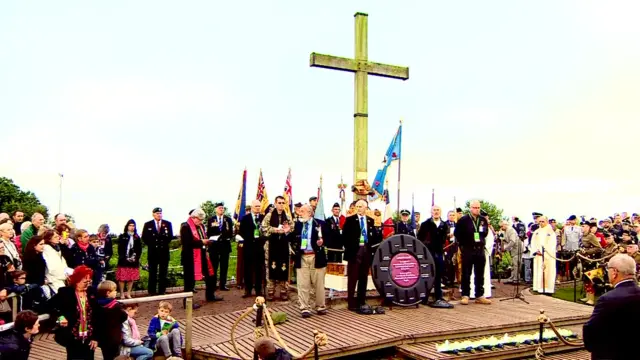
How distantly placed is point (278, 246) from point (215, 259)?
1.70 metres

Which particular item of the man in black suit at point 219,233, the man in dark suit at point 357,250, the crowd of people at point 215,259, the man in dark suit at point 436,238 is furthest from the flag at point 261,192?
the man in dark suit at point 357,250

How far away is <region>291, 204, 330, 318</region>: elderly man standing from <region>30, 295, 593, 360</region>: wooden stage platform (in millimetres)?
262

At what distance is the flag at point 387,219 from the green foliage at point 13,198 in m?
22.1

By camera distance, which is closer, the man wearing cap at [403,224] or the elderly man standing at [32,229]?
the elderly man standing at [32,229]

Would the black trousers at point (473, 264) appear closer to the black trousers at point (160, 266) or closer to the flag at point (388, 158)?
the flag at point (388, 158)

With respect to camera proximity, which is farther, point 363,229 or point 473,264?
point 473,264

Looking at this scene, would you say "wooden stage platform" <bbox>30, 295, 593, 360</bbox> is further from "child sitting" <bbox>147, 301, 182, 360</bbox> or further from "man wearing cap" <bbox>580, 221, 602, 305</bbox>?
"man wearing cap" <bbox>580, 221, 602, 305</bbox>

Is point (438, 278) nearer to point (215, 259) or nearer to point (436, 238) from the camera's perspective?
point (436, 238)

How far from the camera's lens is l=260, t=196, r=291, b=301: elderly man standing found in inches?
443

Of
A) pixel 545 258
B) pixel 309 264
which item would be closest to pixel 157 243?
pixel 309 264

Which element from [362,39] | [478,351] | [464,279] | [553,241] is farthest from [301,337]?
[553,241]

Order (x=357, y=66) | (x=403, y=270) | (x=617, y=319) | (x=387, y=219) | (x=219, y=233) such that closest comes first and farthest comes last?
1. (x=617, y=319)
2. (x=403, y=270)
3. (x=219, y=233)
4. (x=357, y=66)
5. (x=387, y=219)

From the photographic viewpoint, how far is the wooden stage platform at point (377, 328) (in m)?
8.23

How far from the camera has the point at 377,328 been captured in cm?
920
